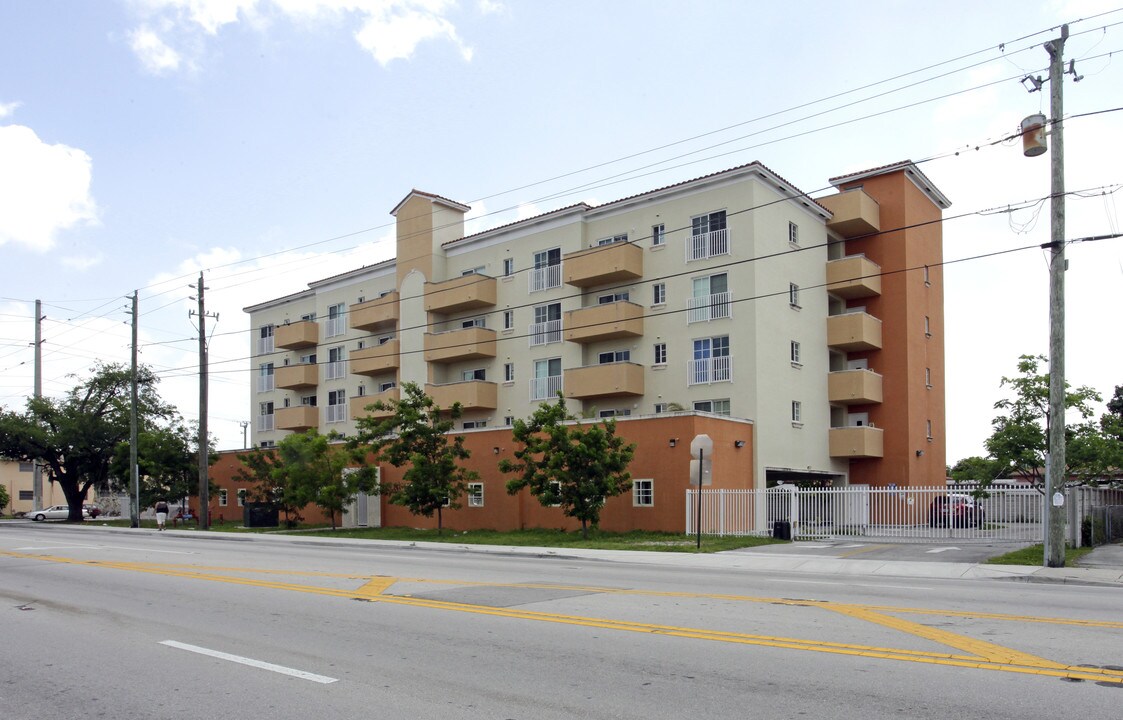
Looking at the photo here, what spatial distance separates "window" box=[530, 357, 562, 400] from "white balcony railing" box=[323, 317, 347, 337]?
1561cm

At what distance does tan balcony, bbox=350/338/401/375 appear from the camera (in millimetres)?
48094

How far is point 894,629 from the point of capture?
33.6ft

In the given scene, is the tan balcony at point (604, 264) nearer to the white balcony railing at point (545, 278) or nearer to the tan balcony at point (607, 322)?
the tan balcony at point (607, 322)

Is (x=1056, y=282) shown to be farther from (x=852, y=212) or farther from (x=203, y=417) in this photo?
(x=203, y=417)

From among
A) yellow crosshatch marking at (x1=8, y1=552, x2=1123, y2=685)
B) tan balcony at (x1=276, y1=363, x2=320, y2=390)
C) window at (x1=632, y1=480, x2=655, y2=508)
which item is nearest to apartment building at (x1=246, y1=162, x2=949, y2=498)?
window at (x1=632, y1=480, x2=655, y2=508)

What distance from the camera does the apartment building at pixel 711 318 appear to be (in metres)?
36.0

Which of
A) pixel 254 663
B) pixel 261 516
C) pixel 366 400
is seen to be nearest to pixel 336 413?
pixel 366 400

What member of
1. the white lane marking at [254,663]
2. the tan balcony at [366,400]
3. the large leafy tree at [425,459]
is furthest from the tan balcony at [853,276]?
the white lane marking at [254,663]

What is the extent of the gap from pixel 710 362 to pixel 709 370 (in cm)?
31

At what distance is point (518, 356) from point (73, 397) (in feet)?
96.4

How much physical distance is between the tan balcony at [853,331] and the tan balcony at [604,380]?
8.92 m

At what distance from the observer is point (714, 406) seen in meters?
36.2

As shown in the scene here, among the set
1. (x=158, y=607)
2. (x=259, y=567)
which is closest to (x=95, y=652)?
(x=158, y=607)

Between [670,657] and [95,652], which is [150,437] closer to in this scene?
[95,652]
